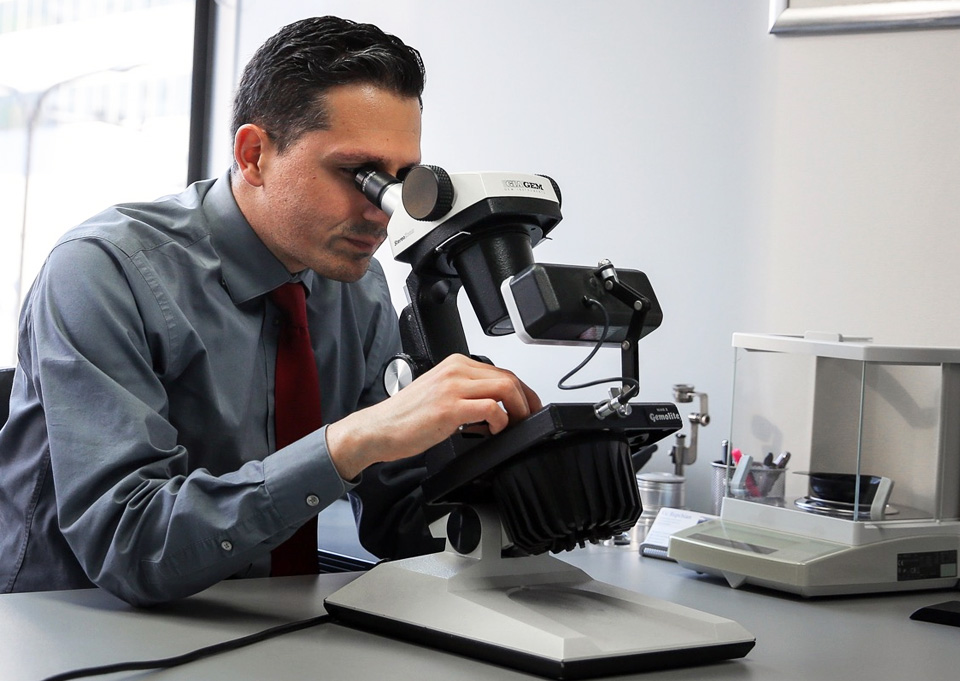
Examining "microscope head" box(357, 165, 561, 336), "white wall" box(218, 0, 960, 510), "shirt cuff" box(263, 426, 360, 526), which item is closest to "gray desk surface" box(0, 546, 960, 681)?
"shirt cuff" box(263, 426, 360, 526)

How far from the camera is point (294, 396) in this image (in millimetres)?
1467

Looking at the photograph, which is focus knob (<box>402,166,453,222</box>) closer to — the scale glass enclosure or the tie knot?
the tie knot

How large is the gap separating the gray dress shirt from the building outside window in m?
1.46

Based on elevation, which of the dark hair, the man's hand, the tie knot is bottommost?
the man's hand

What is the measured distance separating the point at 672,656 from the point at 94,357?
2.39ft

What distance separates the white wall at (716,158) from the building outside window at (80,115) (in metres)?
0.96

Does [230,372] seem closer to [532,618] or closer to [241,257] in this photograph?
[241,257]

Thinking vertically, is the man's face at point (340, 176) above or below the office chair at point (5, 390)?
above

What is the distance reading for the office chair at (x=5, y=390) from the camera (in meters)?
1.64

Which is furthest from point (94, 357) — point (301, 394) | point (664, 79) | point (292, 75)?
point (664, 79)

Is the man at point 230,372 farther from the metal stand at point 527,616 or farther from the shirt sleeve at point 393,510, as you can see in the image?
the metal stand at point 527,616

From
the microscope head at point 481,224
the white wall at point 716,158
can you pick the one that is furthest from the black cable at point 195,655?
the white wall at point 716,158

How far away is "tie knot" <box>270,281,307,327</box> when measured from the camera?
4.86 ft

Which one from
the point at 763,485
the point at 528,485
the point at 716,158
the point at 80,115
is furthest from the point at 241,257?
the point at 80,115
